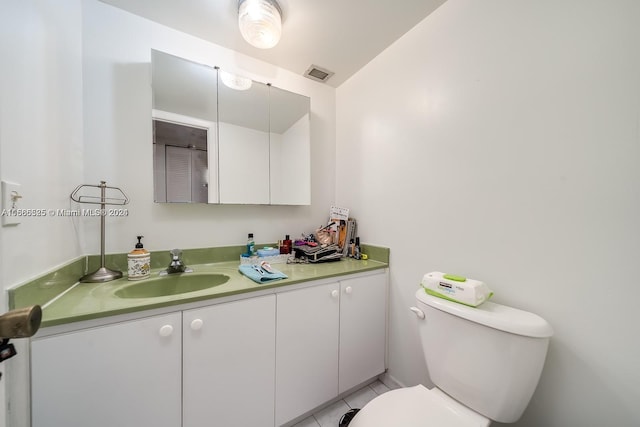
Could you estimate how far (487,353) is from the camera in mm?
770

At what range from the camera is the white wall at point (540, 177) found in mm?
698

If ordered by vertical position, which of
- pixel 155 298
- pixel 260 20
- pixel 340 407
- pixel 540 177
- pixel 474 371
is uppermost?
pixel 260 20

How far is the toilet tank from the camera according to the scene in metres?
0.72

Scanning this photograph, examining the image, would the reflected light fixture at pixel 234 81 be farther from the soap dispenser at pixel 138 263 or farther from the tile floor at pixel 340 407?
the tile floor at pixel 340 407

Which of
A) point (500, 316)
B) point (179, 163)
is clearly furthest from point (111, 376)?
point (500, 316)

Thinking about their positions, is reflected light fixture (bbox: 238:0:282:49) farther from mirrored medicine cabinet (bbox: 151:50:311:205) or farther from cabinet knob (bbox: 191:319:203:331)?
cabinet knob (bbox: 191:319:203:331)

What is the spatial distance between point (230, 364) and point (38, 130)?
1.13 meters

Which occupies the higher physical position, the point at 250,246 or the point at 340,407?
the point at 250,246

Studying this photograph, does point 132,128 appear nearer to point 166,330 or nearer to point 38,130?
point 38,130

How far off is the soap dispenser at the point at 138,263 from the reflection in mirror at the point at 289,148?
0.77 metres

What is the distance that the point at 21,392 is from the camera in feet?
2.08

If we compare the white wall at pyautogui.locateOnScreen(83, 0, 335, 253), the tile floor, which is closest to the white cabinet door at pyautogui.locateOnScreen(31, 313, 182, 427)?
the white wall at pyautogui.locateOnScreen(83, 0, 335, 253)

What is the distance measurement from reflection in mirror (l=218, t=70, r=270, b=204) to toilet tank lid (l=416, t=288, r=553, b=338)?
119cm

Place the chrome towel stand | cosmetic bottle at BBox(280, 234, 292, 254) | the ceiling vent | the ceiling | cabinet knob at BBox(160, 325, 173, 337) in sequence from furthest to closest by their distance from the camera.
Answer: the ceiling vent
cosmetic bottle at BBox(280, 234, 292, 254)
the ceiling
the chrome towel stand
cabinet knob at BBox(160, 325, 173, 337)
